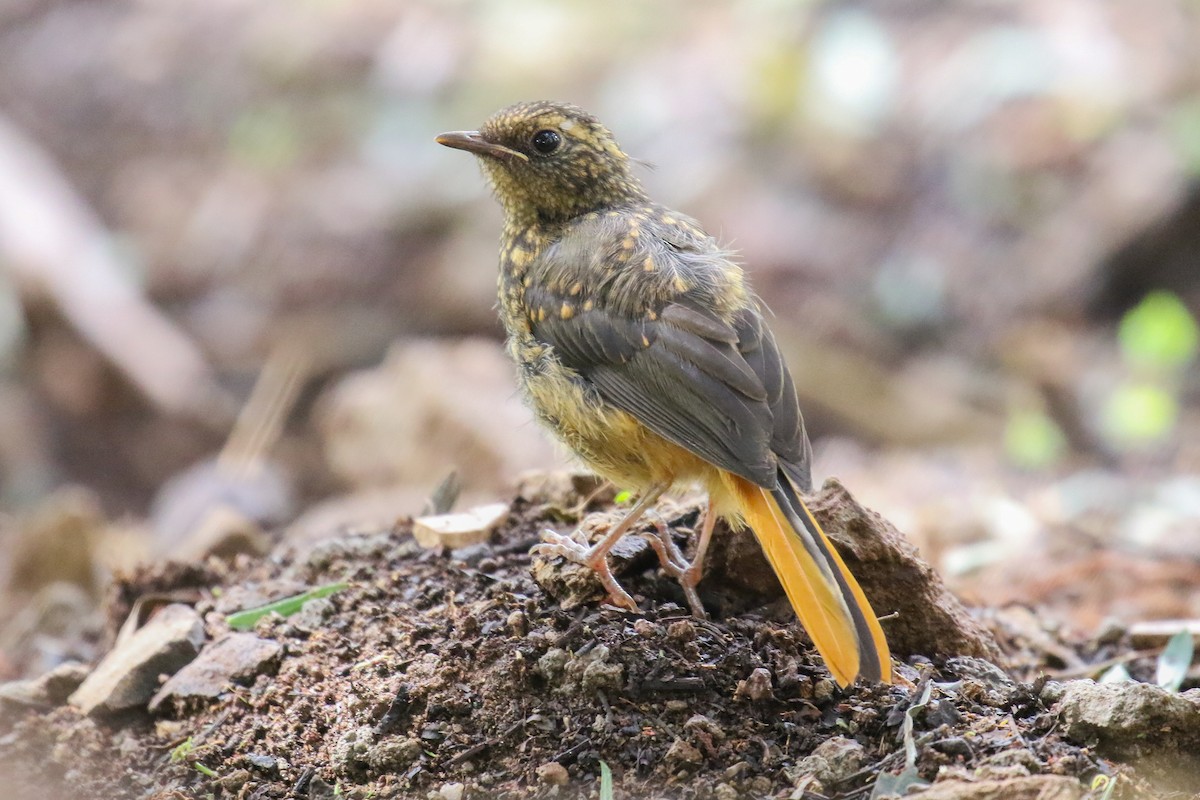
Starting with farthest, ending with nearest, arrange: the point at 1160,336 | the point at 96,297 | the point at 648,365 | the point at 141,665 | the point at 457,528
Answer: the point at 96,297, the point at 1160,336, the point at 457,528, the point at 141,665, the point at 648,365

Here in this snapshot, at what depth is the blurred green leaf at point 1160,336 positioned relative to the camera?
6719mm

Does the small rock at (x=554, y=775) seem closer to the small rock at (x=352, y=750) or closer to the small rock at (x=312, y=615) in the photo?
the small rock at (x=352, y=750)

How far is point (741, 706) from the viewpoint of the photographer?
277cm

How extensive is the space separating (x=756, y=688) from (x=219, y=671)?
4.55ft

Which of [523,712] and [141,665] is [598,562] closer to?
[523,712]

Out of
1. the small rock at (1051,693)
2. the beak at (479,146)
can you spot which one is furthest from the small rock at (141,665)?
the small rock at (1051,693)

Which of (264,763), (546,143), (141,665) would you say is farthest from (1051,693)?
(141,665)

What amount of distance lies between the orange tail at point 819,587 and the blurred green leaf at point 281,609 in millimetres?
1184

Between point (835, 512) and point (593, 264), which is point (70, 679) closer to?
point (593, 264)

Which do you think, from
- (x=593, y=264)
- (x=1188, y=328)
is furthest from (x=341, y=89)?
(x=593, y=264)

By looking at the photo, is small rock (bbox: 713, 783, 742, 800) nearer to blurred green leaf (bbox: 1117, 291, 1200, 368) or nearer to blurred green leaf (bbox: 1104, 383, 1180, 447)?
blurred green leaf (bbox: 1104, 383, 1180, 447)

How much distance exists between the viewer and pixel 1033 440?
21.3 ft

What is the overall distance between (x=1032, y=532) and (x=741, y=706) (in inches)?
Answer: 104

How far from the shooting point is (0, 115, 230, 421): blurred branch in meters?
7.85
